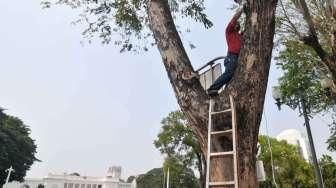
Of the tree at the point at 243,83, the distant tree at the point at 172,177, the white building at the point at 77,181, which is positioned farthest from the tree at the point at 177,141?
the white building at the point at 77,181

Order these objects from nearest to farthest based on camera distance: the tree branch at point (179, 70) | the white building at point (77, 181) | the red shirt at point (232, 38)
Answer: the tree branch at point (179, 70)
the red shirt at point (232, 38)
the white building at point (77, 181)

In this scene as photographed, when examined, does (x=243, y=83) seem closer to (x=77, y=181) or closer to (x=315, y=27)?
(x=315, y=27)

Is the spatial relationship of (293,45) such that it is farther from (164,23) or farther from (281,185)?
(281,185)

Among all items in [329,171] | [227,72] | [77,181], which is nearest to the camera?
[227,72]

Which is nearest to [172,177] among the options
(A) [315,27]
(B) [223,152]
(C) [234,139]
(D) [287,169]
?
(D) [287,169]

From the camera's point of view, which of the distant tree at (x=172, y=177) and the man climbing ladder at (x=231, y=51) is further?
the distant tree at (x=172, y=177)

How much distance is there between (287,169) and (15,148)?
30.2 m

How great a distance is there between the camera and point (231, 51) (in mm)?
5125

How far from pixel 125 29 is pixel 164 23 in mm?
3906

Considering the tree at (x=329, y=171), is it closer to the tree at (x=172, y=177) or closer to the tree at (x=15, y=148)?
the tree at (x=172, y=177)

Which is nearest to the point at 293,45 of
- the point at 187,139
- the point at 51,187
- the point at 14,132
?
the point at 187,139

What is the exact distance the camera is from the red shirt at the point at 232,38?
514cm

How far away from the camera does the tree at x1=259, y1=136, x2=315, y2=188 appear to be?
32656mm

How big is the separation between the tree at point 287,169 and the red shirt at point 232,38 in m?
28.8
